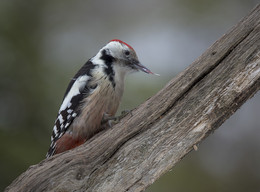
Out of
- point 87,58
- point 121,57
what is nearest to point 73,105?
point 121,57

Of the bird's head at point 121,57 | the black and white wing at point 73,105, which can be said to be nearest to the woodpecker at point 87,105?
the black and white wing at point 73,105

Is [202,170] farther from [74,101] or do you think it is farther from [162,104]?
[162,104]

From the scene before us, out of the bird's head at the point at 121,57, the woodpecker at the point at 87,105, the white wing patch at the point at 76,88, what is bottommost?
the woodpecker at the point at 87,105

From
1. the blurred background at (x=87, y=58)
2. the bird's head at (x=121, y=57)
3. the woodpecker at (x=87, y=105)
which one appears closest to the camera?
the woodpecker at (x=87, y=105)

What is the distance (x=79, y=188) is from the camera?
110 inches

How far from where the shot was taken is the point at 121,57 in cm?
389

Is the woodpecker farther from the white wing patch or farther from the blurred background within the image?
the blurred background

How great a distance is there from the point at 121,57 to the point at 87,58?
2.09 m

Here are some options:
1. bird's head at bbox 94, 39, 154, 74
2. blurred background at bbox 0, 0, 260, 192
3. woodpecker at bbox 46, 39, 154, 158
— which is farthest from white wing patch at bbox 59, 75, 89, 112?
blurred background at bbox 0, 0, 260, 192

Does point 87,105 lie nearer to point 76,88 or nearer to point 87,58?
point 76,88

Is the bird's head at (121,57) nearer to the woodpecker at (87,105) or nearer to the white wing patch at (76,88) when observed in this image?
the woodpecker at (87,105)

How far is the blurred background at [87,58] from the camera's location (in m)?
5.46

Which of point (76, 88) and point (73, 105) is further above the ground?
point (76, 88)

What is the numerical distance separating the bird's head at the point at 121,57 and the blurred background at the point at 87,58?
1.40 meters
